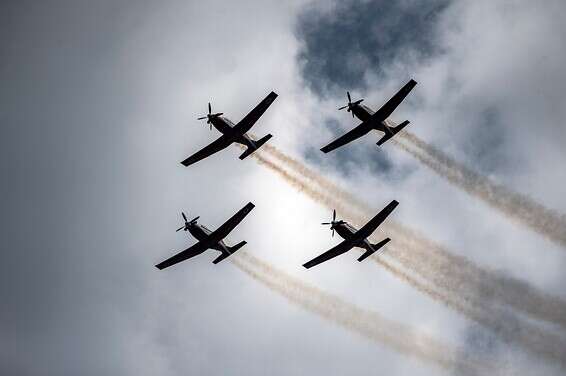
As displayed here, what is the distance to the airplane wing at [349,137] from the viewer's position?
74.3 meters

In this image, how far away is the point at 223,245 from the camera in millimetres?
72125

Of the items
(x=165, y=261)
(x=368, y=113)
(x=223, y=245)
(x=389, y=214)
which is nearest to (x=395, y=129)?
(x=368, y=113)

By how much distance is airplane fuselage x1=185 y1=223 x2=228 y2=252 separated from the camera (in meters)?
71.0

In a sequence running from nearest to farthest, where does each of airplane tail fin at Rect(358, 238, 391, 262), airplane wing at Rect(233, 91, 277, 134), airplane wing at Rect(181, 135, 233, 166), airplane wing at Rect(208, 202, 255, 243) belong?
airplane tail fin at Rect(358, 238, 391, 262)
airplane wing at Rect(233, 91, 277, 134)
airplane wing at Rect(208, 202, 255, 243)
airplane wing at Rect(181, 135, 233, 166)

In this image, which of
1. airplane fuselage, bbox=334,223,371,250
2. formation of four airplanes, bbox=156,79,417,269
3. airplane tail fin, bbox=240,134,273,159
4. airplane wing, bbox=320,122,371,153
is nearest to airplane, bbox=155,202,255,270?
formation of four airplanes, bbox=156,79,417,269

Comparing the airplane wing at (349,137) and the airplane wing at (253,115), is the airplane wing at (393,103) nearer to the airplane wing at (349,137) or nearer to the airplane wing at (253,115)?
the airplane wing at (349,137)

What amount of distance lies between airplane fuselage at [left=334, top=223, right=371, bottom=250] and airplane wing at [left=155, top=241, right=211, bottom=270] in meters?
13.1

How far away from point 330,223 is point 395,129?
11.5 metres

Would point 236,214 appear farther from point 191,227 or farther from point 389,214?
point 389,214

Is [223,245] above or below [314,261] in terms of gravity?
below

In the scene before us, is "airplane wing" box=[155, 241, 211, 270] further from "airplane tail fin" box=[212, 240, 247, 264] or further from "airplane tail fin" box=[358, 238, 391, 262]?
"airplane tail fin" box=[358, 238, 391, 262]

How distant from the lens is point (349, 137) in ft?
251

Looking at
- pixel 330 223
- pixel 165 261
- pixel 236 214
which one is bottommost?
pixel 165 261

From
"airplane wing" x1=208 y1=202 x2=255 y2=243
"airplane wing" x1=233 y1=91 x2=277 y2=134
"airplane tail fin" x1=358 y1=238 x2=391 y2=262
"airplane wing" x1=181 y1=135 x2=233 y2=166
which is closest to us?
"airplane tail fin" x1=358 y1=238 x2=391 y2=262
